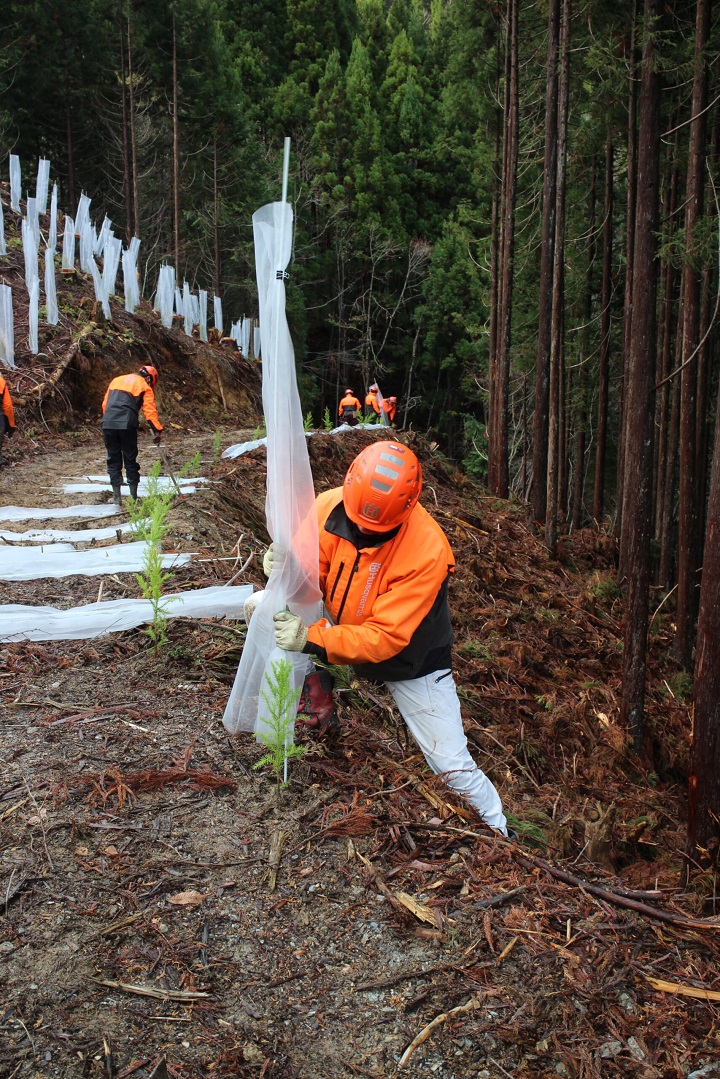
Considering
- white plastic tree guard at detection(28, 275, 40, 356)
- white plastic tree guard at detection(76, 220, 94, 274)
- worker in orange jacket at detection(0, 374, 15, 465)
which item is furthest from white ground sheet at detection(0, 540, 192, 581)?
white plastic tree guard at detection(76, 220, 94, 274)

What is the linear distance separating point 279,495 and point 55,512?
5.65 metres

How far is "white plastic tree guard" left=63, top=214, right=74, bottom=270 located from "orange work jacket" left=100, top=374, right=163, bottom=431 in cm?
976

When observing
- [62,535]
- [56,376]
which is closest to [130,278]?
[56,376]

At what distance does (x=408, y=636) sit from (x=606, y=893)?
1.29 metres

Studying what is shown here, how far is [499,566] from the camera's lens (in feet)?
35.5

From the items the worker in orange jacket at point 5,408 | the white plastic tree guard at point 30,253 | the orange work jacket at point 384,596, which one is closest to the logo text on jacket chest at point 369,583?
the orange work jacket at point 384,596

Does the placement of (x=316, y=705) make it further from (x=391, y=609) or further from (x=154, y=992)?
(x=154, y=992)

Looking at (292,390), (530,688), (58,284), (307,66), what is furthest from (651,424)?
(307,66)

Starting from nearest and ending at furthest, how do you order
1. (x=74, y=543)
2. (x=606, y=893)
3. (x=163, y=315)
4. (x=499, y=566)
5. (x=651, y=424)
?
→ 1. (x=606, y=893)
2. (x=74, y=543)
3. (x=651, y=424)
4. (x=499, y=566)
5. (x=163, y=315)

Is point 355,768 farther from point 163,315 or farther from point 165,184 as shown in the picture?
point 165,184

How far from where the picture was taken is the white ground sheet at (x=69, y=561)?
612 centimetres

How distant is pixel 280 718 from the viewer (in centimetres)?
341

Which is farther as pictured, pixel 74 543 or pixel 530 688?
pixel 530 688

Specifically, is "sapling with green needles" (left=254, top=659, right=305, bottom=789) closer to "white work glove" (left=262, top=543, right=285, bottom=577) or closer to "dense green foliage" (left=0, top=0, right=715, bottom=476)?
"white work glove" (left=262, top=543, right=285, bottom=577)
